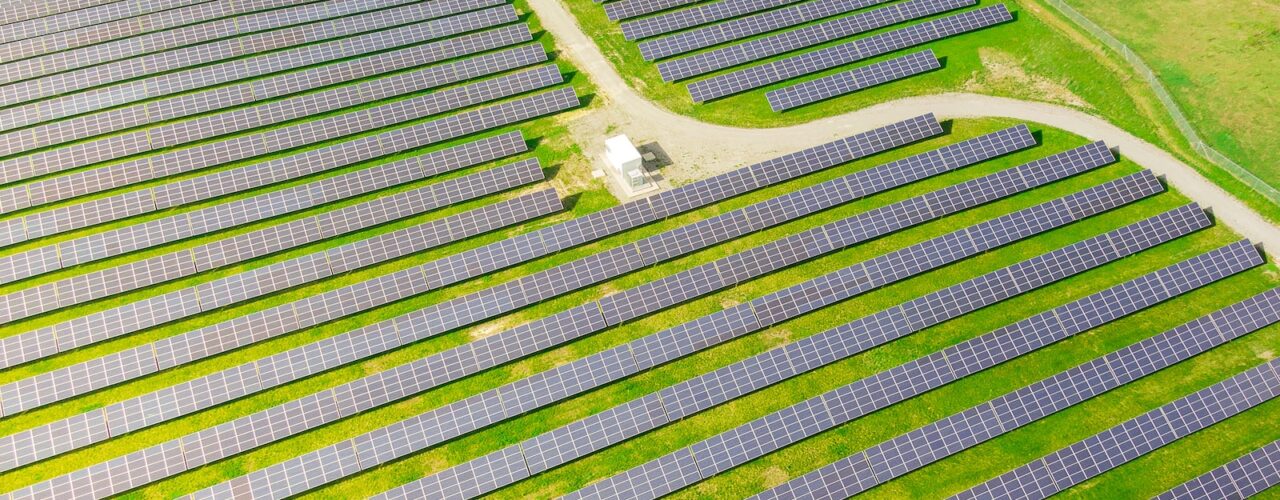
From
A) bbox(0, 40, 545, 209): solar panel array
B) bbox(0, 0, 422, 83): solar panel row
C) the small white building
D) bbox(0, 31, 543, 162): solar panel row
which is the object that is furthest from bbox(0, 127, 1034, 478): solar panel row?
bbox(0, 0, 422, 83): solar panel row

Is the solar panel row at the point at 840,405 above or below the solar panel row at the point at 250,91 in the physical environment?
below

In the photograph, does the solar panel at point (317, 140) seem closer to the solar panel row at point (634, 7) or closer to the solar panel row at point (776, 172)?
the solar panel row at point (634, 7)

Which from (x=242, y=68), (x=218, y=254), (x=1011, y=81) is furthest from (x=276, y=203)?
(x=1011, y=81)

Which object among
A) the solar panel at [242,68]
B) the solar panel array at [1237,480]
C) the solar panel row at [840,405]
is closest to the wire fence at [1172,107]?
the solar panel row at [840,405]

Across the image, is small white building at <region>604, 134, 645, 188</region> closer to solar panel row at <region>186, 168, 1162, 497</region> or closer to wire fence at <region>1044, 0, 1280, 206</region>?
solar panel row at <region>186, 168, 1162, 497</region>

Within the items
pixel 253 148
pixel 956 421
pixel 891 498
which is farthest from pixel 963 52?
pixel 253 148
